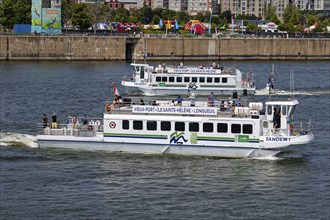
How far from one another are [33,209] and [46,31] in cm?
9719

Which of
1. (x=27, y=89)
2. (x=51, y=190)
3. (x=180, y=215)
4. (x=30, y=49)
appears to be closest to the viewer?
(x=180, y=215)

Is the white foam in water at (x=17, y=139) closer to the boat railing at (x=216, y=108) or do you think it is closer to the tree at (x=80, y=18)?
the boat railing at (x=216, y=108)

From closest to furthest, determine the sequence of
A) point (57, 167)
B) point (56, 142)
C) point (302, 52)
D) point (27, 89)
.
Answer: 1. point (57, 167)
2. point (56, 142)
3. point (27, 89)
4. point (302, 52)

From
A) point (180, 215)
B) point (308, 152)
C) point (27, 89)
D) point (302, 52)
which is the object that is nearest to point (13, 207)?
point (180, 215)

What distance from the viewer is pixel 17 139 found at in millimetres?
56781

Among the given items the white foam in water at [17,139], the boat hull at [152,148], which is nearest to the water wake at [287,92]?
the boat hull at [152,148]

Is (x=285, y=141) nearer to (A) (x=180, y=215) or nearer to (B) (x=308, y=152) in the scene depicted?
(B) (x=308, y=152)

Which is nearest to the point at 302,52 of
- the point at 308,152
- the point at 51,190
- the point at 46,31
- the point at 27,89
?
the point at 46,31

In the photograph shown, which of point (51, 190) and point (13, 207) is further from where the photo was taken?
point (51, 190)

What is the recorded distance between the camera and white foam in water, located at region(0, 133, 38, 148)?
183 feet

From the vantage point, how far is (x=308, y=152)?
56219 mm

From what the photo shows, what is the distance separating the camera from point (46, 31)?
5423 inches

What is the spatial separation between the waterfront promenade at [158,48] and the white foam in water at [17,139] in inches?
2943

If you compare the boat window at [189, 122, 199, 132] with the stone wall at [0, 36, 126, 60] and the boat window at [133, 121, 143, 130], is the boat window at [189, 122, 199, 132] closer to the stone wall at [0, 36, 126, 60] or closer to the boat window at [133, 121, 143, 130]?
the boat window at [133, 121, 143, 130]
